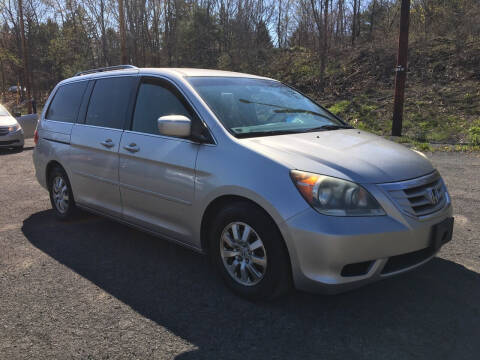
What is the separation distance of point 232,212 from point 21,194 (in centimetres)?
499

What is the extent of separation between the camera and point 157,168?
12.0ft

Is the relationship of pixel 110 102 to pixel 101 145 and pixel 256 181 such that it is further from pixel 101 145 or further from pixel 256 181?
pixel 256 181

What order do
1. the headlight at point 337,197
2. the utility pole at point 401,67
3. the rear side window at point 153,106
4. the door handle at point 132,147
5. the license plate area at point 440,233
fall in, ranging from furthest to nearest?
the utility pole at point 401,67 < the door handle at point 132,147 < the rear side window at point 153,106 < the license plate area at point 440,233 < the headlight at point 337,197

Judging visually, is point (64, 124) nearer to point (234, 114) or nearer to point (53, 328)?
point (234, 114)

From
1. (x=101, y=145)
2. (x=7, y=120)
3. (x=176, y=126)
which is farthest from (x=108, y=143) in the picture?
(x=7, y=120)

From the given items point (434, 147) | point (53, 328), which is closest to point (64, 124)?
point (53, 328)

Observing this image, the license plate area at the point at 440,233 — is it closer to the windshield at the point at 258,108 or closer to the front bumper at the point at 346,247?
the front bumper at the point at 346,247

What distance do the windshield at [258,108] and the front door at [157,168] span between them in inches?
10.8

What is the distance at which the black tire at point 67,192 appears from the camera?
506 cm

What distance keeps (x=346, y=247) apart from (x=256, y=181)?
2.41 ft

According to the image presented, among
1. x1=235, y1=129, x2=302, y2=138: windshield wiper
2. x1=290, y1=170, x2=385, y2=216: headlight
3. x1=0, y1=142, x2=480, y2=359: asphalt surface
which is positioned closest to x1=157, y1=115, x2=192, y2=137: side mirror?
x1=235, y1=129, x2=302, y2=138: windshield wiper

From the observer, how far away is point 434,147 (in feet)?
34.0

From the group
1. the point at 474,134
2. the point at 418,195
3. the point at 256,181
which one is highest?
the point at 256,181

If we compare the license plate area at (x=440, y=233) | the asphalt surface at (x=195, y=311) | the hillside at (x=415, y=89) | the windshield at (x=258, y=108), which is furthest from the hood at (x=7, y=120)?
the license plate area at (x=440, y=233)
